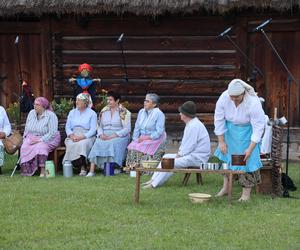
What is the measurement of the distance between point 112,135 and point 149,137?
63cm

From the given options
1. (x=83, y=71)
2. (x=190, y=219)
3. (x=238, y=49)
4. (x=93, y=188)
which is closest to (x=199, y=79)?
(x=238, y=49)

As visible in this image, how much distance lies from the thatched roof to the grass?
3564 mm

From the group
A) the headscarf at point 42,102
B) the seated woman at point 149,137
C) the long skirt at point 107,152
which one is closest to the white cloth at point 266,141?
the seated woman at point 149,137

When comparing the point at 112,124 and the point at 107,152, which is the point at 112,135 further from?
the point at 107,152

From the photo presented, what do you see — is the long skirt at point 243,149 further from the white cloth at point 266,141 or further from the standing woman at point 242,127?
the white cloth at point 266,141

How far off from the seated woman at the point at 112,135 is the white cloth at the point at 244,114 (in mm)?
2857

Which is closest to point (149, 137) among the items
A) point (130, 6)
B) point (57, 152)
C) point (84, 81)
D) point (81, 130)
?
point (81, 130)

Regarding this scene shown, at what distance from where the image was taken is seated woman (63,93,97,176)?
10.4 m

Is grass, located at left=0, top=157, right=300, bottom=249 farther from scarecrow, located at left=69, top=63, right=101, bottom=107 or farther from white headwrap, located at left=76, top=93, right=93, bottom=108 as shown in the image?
scarecrow, located at left=69, top=63, right=101, bottom=107

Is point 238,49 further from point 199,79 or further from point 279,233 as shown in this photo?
point 279,233

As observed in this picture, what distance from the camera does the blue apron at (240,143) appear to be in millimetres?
7672

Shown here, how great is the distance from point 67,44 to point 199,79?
2575 millimetres

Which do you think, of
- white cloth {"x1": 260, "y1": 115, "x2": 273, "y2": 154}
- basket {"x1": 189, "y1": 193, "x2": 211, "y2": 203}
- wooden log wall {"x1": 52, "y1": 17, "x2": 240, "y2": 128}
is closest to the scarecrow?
wooden log wall {"x1": 52, "y1": 17, "x2": 240, "y2": 128}

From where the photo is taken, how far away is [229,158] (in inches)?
306
